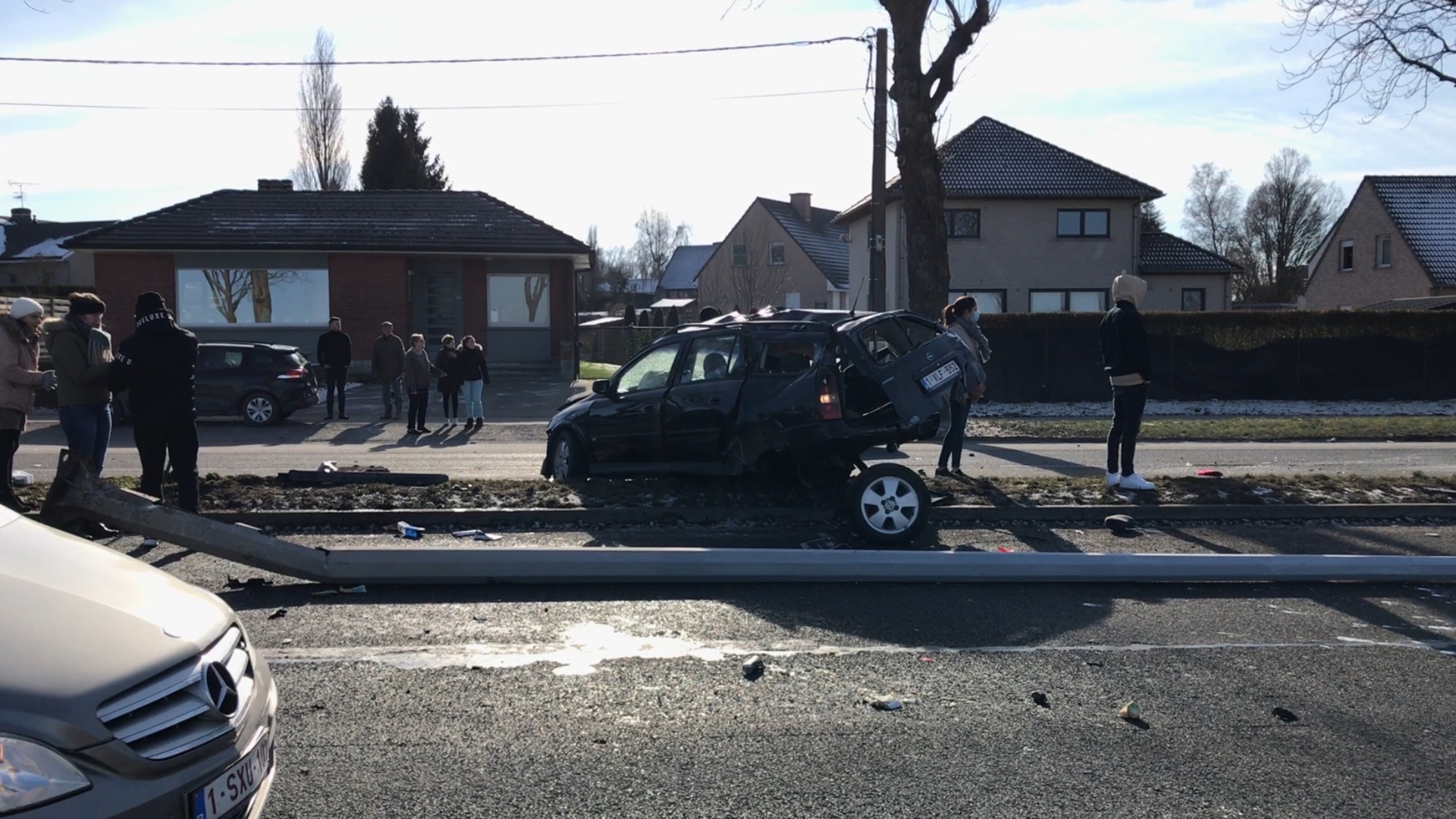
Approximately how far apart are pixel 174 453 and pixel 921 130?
13.1 meters

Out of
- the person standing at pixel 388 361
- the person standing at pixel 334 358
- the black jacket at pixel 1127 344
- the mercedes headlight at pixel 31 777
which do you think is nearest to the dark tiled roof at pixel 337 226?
the person standing at pixel 334 358

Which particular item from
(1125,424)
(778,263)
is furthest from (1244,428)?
(778,263)

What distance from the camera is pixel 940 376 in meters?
8.80

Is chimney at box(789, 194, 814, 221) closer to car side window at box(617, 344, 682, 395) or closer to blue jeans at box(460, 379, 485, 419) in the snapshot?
blue jeans at box(460, 379, 485, 419)

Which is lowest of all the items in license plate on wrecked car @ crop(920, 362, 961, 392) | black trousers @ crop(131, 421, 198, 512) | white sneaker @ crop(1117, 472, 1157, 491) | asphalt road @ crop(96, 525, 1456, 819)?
asphalt road @ crop(96, 525, 1456, 819)

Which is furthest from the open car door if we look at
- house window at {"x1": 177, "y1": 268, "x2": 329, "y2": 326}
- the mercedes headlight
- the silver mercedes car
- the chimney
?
the chimney

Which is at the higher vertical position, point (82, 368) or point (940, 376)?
point (82, 368)

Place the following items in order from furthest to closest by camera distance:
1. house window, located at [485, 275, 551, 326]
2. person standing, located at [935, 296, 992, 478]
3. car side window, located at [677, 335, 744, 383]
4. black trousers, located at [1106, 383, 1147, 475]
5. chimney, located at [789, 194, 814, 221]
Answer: chimney, located at [789, 194, 814, 221]
house window, located at [485, 275, 551, 326]
person standing, located at [935, 296, 992, 478]
black trousers, located at [1106, 383, 1147, 475]
car side window, located at [677, 335, 744, 383]

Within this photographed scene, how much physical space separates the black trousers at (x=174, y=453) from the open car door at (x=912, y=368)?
16.9ft

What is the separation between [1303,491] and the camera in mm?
10586

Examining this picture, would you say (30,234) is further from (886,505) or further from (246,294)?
(886,505)

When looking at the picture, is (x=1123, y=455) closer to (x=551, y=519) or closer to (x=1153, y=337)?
(x=551, y=519)

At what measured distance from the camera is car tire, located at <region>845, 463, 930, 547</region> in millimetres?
8398

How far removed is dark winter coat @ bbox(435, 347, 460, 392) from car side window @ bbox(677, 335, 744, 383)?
11.1m
